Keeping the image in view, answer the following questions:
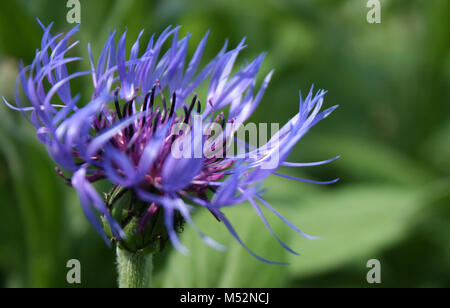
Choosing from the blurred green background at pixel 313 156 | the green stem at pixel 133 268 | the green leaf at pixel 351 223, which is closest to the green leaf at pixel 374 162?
the blurred green background at pixel 313 156

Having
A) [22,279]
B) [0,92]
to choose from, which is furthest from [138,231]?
[22,279]

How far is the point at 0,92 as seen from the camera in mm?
1767

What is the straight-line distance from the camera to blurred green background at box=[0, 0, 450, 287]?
1.92m

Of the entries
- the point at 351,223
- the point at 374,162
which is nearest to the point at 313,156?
the point at 374,162

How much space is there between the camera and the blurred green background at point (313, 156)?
1918 mm

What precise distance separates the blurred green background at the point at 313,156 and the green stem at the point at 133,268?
0.40m

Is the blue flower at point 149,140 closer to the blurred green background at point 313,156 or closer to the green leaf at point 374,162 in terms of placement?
the blurred green background at point 313,156

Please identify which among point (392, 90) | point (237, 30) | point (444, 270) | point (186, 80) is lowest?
point (444, 270)

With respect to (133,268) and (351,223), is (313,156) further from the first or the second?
(133,268)

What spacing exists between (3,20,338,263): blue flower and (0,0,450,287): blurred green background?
1.68 ft

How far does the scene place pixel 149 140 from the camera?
1.12 meters

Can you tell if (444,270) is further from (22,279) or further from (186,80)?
(22,279)

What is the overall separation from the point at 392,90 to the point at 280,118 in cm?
62

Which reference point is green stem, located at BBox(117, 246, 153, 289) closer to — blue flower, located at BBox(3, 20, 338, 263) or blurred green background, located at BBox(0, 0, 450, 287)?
blue flower, located at BBox(3, 20, 338, 263)
